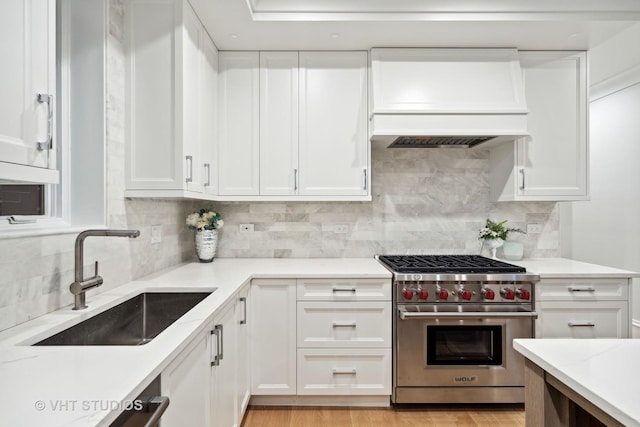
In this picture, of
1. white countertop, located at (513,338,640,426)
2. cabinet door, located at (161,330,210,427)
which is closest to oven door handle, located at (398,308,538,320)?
white countertop, located at (513,338,640,426)

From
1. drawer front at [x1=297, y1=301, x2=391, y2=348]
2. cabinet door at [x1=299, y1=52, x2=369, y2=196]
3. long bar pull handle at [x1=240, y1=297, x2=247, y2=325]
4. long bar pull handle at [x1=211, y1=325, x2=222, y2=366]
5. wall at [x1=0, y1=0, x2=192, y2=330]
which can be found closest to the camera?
wall at [x1=0, y1=0, x2=192, y2=330]

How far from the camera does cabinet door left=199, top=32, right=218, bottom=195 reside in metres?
2.28

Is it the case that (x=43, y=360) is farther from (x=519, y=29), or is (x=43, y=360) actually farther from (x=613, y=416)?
(x=519, y=29)

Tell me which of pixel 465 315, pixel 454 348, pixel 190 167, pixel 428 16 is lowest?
pixel 454 348

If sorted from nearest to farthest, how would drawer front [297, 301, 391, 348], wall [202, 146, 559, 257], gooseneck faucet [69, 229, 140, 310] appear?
1. gooseneck faucet [69, 229, 140, 310]
2. drawer front [297, 301, 391, 348]
3. wall [202, 146, 559, 257]

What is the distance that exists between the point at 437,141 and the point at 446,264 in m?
0.96

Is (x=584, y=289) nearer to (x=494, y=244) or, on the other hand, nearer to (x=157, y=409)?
(x=494, y=244)

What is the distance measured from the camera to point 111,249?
1.78 metres

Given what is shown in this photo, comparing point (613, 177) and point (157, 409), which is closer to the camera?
point (157, 409)

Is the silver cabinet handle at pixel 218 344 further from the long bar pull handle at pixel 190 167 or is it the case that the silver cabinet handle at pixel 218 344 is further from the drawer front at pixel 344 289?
the long bar pull handle at pixel 190 167

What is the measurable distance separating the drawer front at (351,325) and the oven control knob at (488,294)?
0.62 metres

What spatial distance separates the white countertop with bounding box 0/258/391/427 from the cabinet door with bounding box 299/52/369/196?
1.23 meters

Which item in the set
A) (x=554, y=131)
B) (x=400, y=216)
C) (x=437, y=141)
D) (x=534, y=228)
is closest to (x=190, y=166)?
(x=400, y=216)

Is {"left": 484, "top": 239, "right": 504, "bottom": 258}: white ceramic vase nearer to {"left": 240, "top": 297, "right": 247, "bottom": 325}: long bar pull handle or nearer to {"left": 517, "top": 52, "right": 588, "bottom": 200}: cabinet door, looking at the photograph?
{"left": 517, "top": 52, "right": 588, "bottom": 200}: cabinet door
